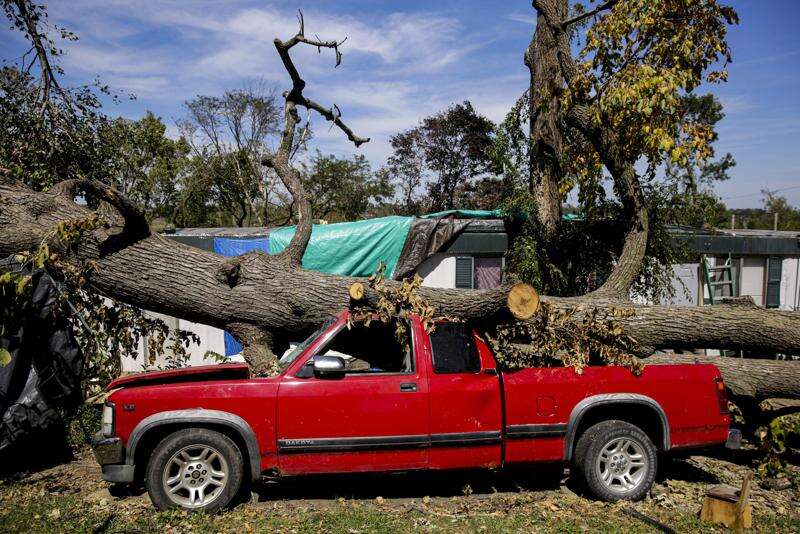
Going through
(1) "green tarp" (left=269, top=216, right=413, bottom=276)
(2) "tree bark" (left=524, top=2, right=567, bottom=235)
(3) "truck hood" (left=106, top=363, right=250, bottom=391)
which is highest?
(2) "tree bark" (left=524, top=2, right=567, bottom=235)

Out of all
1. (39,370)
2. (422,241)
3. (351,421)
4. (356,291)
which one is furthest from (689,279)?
(39,370)

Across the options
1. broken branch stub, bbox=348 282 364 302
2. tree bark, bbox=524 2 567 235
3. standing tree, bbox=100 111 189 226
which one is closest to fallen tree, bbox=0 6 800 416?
broken branch stub, bbox=348 282 364 302

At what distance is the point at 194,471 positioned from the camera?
4.95 metres

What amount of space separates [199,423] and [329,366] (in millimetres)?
1185

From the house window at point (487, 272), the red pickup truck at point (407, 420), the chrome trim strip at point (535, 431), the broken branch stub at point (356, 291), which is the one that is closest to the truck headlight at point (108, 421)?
the red pickup truck at point (407, 420)

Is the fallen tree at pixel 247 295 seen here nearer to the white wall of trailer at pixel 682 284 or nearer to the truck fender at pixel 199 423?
the truck fender at pixel 199 423

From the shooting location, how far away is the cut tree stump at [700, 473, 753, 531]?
467 centimetres

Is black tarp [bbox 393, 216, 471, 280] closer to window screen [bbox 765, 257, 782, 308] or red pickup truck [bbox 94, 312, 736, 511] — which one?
red pickup truck [bbox 94, 312, 736, 511]

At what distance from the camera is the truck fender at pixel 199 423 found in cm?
484

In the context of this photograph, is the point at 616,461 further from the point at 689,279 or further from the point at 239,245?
the point at 689,279

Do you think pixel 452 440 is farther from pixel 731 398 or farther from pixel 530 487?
pixel 731 398

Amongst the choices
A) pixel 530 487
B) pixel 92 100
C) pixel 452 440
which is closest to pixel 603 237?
pixel 530 487

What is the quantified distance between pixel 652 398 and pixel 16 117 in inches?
396

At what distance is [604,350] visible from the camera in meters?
5.84
